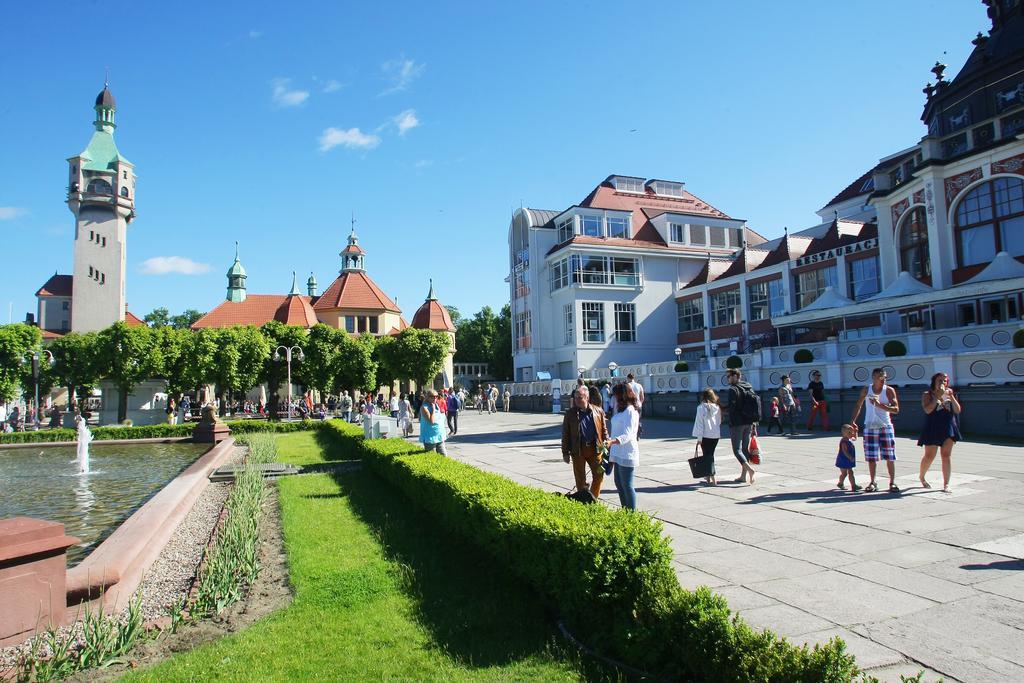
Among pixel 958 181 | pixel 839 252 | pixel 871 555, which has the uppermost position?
pixel 958 181

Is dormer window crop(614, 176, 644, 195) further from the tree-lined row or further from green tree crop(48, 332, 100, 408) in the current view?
green tree crop(48, 332, 100, 408)

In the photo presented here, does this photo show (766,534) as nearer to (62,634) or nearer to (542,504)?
(542,504)

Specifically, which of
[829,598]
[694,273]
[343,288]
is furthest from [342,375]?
[829,598]

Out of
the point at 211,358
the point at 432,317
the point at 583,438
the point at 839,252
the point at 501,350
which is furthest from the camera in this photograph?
the point at 501,350

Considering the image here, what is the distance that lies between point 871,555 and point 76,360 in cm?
4804

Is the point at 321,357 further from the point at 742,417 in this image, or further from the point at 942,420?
the point at 942,420

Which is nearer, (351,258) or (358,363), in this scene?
(358,363)

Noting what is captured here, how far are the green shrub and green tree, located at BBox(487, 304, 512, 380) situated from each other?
62.3 meters

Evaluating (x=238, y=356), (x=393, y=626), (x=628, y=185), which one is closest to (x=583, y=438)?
(x=393, y=626)

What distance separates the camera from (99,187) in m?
68.4

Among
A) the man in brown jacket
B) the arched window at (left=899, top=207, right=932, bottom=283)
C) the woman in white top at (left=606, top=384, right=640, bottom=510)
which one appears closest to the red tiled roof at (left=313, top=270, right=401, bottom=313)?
the arched window at (left=899, top=207, right=932, bottom=283)

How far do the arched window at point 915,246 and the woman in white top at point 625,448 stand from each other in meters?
24.0

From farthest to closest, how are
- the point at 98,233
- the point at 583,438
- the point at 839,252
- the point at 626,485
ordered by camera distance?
the point at 98,233 < the point at 839,252 < the point at 583,438 < the point at 626,485

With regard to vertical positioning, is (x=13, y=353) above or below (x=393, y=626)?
above
